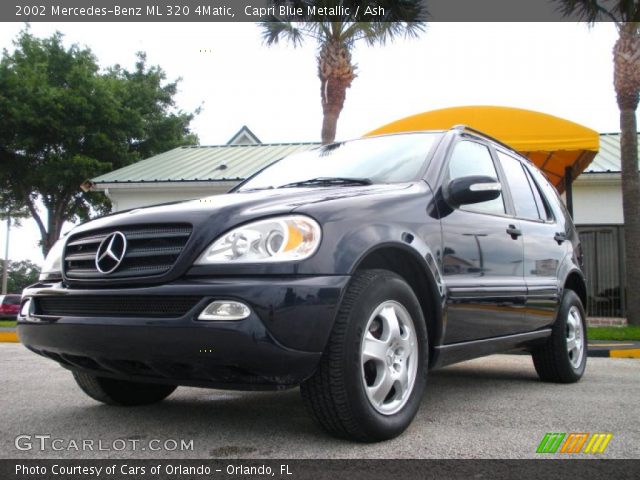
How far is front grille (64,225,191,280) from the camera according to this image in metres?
2.58

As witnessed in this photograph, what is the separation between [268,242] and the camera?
98.8 inches

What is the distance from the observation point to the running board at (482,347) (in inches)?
126

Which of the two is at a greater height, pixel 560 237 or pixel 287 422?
pixel 560 237

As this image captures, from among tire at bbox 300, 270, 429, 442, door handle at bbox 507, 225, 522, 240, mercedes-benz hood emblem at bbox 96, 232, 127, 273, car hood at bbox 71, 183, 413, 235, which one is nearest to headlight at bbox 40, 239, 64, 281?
car hood at bbox 71, 183, 413, 235

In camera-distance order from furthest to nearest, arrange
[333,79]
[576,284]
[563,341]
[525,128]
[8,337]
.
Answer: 1. [333,79]
2. [8,337]
3. [525,128]
4. [576,284]
5. [563,341]

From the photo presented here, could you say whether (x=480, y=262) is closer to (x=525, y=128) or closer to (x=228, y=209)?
(x=228, y=209)

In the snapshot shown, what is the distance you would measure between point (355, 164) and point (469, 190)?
0.71 m

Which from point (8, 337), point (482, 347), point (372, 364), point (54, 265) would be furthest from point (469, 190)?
point (8, 337)

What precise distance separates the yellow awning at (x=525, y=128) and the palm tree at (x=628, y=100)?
1.19 metres

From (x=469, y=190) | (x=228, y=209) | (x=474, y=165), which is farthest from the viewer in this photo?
(x=474, y=165)

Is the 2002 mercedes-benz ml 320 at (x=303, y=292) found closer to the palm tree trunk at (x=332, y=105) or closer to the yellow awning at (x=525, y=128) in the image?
the yellow awning at (x=525, y=128)

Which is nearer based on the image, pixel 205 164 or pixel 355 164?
pixel 355 164

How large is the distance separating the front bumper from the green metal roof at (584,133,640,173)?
40.3 ft

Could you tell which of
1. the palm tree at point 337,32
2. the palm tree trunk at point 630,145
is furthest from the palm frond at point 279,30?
the palm tree trunk at point 630,145
